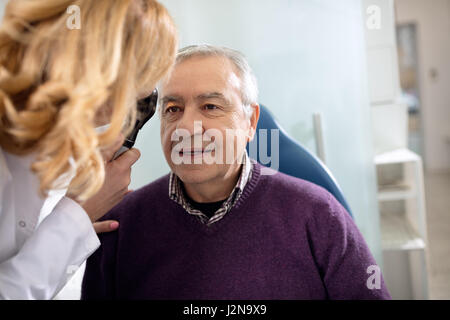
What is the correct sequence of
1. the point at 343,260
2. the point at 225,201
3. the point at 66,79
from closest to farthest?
the point at 66,79 → the point at 343,260 → the point at 225,201

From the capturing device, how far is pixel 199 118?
98 centimetres

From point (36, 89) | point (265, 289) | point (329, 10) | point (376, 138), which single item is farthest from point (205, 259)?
point (376, 138)

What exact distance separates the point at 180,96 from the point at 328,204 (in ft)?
1.36

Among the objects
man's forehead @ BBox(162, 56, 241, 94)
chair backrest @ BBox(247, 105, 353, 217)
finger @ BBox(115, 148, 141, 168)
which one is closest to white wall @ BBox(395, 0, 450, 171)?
chair backrest @ BBox(247, 105, 353, 217)

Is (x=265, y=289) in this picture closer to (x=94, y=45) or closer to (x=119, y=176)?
(x=119, y=176)

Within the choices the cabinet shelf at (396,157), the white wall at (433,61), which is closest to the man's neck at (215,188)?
the cabinet shelf at (396,157)

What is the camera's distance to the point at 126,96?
24.8 inches

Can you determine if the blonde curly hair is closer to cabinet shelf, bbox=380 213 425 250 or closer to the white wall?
cabinet shelf, bbox=380 213 425 250

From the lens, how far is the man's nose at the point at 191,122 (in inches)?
38.0

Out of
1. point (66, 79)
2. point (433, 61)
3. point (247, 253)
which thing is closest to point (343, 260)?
point (247, 253)

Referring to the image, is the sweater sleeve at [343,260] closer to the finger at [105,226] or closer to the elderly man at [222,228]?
the elderly man at [222,228]

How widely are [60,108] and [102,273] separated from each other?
0.55 metres

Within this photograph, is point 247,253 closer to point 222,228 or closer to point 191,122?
point 222,228

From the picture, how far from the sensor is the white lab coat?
634mm
